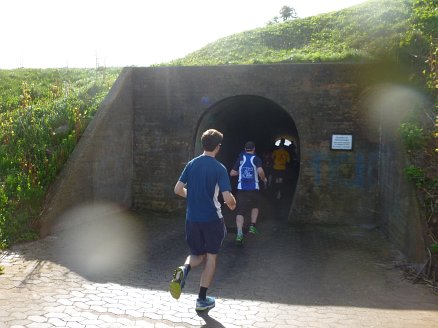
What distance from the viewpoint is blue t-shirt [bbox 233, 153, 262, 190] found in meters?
8.07

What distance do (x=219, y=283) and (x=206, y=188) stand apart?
1.63 m

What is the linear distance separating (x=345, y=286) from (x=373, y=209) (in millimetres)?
4203

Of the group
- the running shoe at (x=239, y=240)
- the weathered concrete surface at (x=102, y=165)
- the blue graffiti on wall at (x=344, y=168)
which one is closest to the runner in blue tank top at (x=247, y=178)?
the running shoe at (x=239, y=240)

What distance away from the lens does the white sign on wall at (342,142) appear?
965 centimetres

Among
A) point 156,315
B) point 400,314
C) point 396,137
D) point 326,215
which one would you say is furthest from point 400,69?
point 156,315

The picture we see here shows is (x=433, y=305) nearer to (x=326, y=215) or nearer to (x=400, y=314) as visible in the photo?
(x=400, y=314)

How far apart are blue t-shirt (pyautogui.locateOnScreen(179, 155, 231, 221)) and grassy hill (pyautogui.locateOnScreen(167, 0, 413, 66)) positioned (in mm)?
6425

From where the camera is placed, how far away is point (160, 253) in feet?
24.0

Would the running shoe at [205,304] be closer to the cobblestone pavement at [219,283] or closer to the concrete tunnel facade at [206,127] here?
the cobblestone pavement at [219,283]

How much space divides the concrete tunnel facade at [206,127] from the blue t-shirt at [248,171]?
215 cm

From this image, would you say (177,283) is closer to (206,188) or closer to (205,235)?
(205,235)

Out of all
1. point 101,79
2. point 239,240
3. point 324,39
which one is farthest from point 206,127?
point 324,39

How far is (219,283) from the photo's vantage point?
5859 millimetres

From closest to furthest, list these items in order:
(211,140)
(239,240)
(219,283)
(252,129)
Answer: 1. (211,140)
2. (219,283)
3. (239,240)
4. (252,129)
